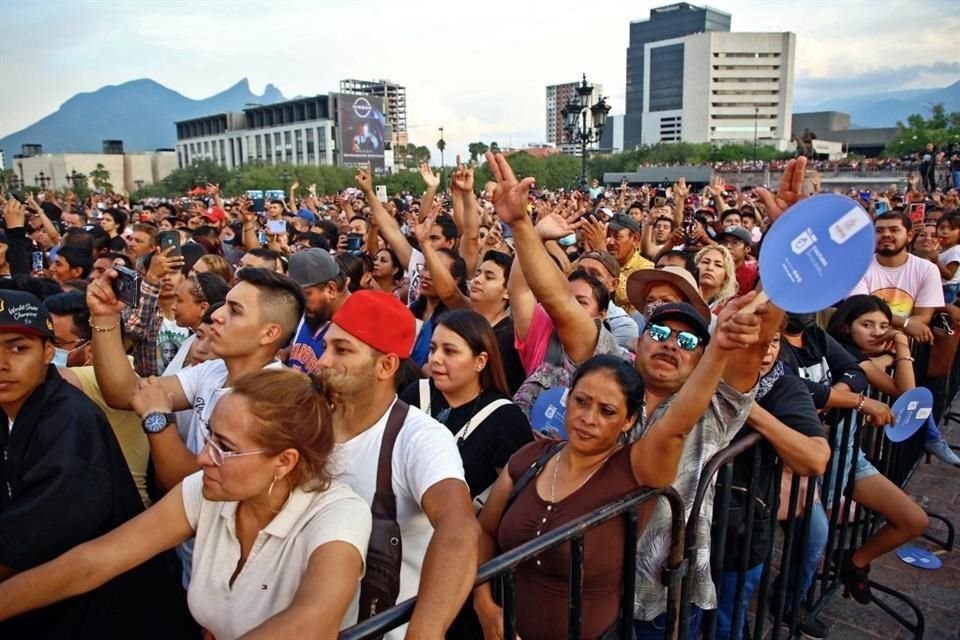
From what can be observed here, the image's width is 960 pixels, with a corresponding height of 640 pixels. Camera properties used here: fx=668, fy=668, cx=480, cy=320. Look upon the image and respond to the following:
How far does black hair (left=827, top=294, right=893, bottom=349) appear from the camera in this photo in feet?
13.1

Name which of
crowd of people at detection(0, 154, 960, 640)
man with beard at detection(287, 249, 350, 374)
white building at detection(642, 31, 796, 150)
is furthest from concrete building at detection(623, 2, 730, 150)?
crowd of people at detection(0, 154, 960, 640)

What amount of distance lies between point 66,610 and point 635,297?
121 inches

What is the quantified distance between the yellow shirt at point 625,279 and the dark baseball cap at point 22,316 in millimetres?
3844

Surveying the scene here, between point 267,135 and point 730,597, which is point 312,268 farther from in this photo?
point 267,135

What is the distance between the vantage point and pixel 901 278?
527 cm

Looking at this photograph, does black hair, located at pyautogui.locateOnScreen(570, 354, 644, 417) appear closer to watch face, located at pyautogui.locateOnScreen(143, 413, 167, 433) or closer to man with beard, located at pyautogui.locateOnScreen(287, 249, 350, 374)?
watch face, located at pyautogui.locateOnScreen(143, 413, 167, 433)

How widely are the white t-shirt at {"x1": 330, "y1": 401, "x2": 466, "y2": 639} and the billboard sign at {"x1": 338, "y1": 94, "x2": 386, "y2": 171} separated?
114 m

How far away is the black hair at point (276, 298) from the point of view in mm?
3199

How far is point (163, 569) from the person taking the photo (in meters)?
2.54

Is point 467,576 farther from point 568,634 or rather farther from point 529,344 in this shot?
point 529,344

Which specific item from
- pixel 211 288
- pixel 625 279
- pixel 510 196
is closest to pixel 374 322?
pixel 510 196

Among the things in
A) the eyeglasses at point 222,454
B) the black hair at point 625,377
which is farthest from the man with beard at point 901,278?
the eyeglasses at point 222,454

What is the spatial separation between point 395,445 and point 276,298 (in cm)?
134

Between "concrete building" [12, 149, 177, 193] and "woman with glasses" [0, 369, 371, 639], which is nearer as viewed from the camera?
"woman with glasses" [0, 369, 371, 639]
